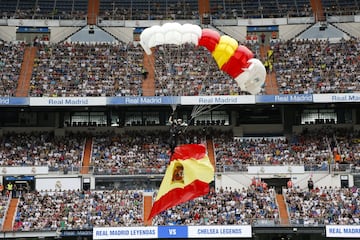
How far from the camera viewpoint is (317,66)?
47469mm

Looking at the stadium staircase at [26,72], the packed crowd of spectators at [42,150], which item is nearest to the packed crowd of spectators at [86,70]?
the stadium staircase at [26,72]

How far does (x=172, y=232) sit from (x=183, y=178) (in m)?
11.2

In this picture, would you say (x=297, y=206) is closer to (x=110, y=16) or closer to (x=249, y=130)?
(x=249, y=130)

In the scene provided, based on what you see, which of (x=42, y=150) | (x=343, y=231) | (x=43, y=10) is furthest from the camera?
(x=43, y=10)

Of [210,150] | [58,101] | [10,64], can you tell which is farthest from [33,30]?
[210,150]

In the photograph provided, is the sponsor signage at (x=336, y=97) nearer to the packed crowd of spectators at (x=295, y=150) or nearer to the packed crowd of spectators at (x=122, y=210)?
the packed crowd of spectators at (x=295, y=150)

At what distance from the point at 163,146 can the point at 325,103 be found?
11.3 meters

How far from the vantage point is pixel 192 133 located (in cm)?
4697

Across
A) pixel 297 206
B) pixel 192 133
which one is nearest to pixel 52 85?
pixel 192 133

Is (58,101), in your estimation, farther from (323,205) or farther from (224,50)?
(224,50)

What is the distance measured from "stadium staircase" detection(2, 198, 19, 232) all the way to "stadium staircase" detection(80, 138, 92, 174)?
4.81m

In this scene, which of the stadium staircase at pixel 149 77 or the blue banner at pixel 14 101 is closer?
the blue banner at pixel 14 101

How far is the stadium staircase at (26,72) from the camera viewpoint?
4525 centimetres

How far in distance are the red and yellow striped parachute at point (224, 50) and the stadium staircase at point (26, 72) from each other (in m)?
21.4
